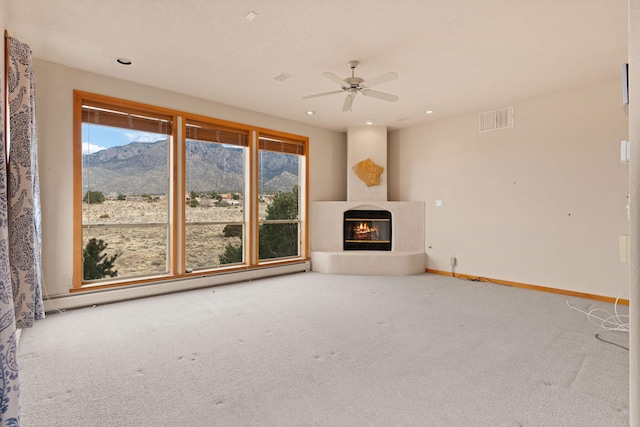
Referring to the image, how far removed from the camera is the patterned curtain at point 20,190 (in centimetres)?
236

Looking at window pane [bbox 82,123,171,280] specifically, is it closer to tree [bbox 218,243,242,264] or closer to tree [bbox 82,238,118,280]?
tree [bbox 82,238,118,280]

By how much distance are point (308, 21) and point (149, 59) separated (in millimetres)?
1929

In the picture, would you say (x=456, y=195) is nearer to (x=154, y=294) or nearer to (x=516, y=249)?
(x=516, y=249)

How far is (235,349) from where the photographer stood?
2.79 meters

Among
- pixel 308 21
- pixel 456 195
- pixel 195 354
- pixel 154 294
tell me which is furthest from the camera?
pixel 456 195

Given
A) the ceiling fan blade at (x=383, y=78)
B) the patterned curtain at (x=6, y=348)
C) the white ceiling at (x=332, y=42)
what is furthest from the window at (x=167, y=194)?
the patterned curtain at (x=6, y=348)

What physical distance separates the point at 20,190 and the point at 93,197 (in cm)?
204

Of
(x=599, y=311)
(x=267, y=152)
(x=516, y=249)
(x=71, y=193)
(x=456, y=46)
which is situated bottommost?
(x=599, y=311)

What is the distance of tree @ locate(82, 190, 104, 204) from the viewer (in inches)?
166

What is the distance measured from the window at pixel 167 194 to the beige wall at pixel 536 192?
9.50ft

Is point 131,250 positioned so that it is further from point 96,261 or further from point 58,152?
point 58,152

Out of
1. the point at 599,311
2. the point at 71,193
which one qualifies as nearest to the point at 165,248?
the point at 71,193

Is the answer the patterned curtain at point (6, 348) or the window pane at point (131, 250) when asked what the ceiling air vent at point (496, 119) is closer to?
the window pane at point (131, 250)

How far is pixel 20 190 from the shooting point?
7.75 feet
